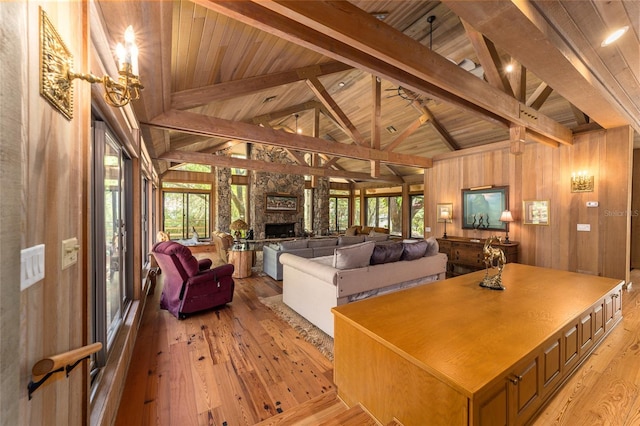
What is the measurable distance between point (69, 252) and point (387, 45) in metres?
2.36

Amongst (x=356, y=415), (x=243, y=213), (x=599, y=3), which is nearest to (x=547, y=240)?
(x=599, y=3)

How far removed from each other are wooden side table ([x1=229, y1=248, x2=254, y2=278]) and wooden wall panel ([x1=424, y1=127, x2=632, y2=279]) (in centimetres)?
502

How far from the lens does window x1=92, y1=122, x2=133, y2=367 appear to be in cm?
183

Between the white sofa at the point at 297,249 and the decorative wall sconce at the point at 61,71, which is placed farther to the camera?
the white sofa at the point at 297,249

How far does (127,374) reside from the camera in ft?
7.29

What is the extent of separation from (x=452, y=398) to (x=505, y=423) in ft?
1.31

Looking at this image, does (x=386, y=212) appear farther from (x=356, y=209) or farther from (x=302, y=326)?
(x=302, y=326)

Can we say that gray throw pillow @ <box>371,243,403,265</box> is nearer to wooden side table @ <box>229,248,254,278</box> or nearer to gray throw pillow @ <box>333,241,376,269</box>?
gray throw pillow @ <box>333,241,376,269</box>

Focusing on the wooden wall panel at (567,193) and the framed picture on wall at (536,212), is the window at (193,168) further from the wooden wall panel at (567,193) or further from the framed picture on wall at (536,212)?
the framed picture on wall at (536,212)

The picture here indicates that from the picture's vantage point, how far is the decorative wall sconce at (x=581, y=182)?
4371mm

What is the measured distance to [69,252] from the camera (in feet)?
3.37

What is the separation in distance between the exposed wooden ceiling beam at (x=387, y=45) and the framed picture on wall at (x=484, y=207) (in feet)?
8.84

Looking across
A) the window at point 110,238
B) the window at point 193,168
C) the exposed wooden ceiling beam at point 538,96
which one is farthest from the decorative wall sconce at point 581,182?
the window at point 193,168

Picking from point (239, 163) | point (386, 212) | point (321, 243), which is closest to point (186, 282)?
point (321, 243)
